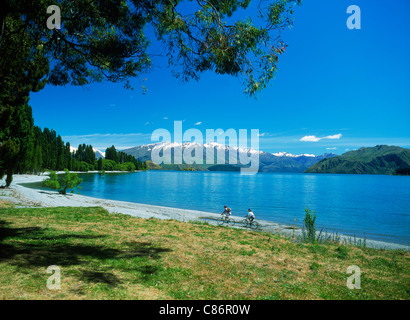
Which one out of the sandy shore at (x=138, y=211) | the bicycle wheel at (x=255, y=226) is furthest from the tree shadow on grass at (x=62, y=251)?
the bicycle wheel at (x=255, y=226)

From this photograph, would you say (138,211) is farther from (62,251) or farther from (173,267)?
(173,267)

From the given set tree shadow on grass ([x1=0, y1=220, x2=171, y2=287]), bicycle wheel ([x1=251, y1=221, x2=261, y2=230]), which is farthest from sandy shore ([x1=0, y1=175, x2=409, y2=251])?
tree shadow on grass ([x1=0, y1=220, x2=171, y2=287])

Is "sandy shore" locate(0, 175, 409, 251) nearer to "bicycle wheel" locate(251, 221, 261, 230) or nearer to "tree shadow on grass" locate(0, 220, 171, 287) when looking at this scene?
"bicycle wheel" locate(251, 221, 261, 230)

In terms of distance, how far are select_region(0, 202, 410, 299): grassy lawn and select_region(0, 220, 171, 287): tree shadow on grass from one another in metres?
0.03

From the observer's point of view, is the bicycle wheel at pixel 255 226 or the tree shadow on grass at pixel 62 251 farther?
the bicycle wheel at pixel 255 226

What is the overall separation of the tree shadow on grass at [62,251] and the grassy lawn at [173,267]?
0.03 metres

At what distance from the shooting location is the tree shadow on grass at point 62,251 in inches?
265

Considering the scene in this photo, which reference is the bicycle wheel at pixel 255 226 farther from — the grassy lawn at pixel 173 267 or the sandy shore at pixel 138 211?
the grassy lawn at pixel 173 267

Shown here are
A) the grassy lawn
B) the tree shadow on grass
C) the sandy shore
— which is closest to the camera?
the grassy lawn

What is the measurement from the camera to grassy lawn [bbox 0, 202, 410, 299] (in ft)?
19.5

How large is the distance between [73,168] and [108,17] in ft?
490

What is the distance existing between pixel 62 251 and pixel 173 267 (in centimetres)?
418
